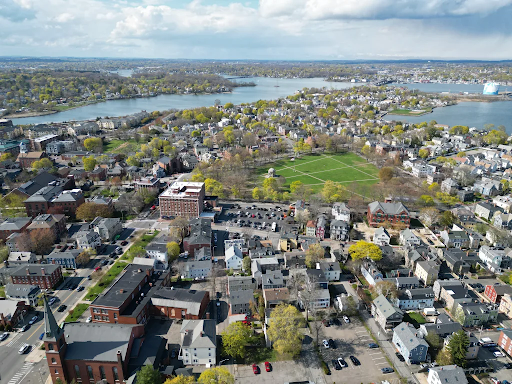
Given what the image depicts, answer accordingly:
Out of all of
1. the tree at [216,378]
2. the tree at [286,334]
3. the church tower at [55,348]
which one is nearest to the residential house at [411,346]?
the tree at [286,334]

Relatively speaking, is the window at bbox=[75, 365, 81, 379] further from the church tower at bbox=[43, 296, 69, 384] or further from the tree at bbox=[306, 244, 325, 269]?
the tree at bbox=[306, 244, 325, 269]

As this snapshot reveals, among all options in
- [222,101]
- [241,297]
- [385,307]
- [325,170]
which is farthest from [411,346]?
[222,101]

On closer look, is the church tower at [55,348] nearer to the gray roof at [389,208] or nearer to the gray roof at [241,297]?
the gray roof at [241,297]

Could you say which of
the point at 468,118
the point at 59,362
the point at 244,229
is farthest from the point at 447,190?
the point at 468,118

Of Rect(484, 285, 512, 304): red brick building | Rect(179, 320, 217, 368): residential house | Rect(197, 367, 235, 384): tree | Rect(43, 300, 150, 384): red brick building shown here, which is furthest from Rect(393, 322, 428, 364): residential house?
Rect(43, 300, 150, 384): red brick building

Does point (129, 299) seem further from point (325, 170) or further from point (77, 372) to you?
point (325, 170)

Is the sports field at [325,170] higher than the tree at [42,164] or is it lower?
lower
